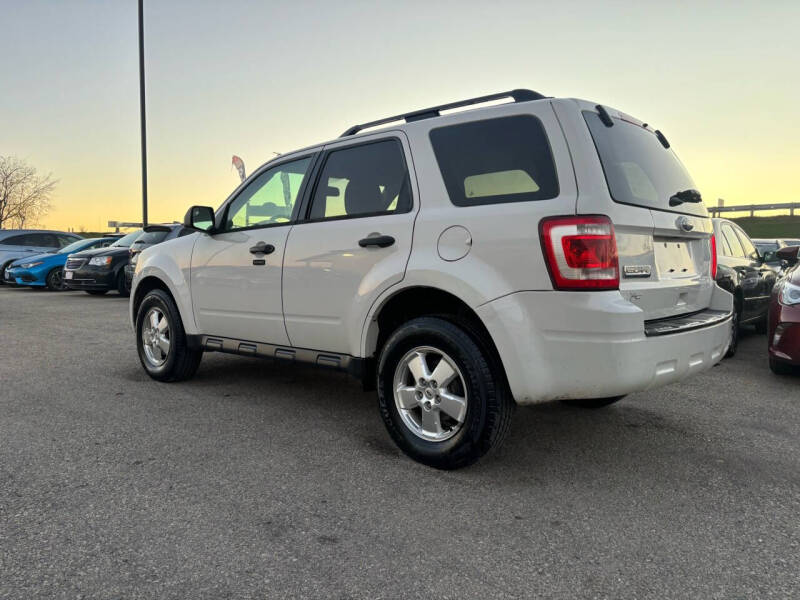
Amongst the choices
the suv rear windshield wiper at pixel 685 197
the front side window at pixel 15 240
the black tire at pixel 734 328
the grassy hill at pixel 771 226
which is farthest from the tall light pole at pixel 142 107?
the grassy hill at pixel 771 226

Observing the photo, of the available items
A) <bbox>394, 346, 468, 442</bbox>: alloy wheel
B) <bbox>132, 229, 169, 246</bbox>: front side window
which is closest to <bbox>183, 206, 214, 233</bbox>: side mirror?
<bbox>394, 346, 468, 442</bbox>: alloy wheel

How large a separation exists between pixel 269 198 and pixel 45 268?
14.3 metres

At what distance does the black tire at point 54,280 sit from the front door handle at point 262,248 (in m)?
14.2

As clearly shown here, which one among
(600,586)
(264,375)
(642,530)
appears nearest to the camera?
(600,586)

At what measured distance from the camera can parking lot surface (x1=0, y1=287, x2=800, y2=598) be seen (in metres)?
2.22

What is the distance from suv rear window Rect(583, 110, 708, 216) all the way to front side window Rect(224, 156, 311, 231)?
2034mm

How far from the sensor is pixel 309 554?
7.84 feet

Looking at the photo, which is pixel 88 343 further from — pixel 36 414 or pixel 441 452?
pixel 441 452

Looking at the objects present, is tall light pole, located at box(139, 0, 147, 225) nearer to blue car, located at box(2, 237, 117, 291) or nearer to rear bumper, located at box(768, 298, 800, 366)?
blue car, located at box(2, 237, 117, 291)

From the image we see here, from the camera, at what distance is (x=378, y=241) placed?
3.55 m

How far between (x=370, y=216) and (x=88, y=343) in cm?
526

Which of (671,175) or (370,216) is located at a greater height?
(671,175)

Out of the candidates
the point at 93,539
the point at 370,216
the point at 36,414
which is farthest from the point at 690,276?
the point at 36,414

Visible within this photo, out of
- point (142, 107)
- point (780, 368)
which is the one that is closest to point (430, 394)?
point (780, 368)
